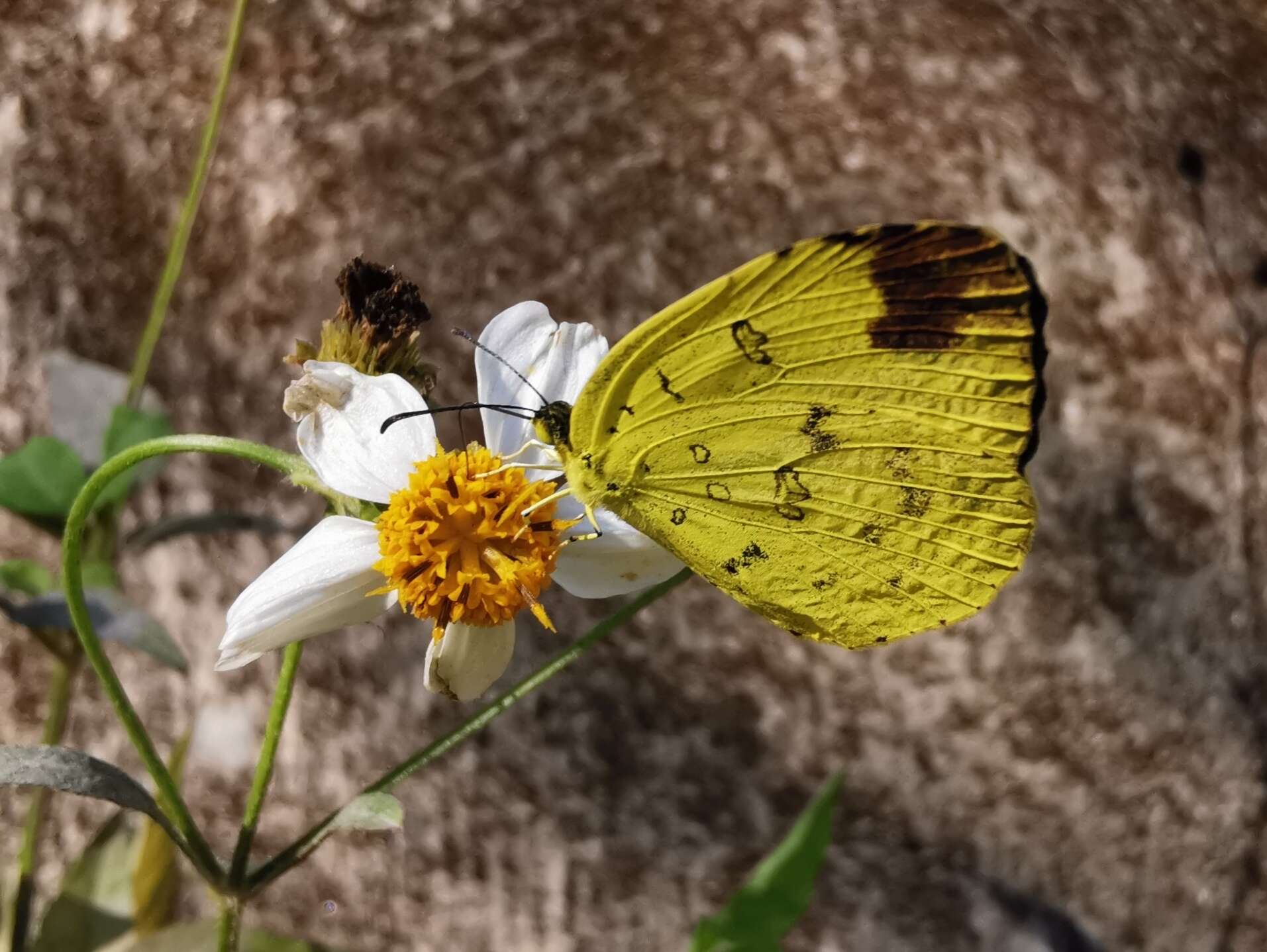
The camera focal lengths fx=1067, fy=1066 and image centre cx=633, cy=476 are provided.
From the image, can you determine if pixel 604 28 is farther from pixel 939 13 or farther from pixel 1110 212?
pixel 1110 212

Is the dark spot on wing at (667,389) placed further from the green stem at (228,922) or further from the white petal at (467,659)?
the green stem at (228,922)

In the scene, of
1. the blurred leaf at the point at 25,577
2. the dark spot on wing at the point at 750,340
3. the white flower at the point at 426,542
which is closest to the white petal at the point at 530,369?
the white flower at the point at 426,542

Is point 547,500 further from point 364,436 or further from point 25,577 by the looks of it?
point 25,577

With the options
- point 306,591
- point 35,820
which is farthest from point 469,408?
point 35,820

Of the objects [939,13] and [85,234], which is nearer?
[85,234]

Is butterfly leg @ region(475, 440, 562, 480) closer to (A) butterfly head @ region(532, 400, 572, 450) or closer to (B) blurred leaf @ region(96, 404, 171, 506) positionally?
(A) butterfly head @ region(532, 400, 572, 450)

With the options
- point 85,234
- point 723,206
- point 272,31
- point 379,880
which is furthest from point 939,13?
→ point 379,880
